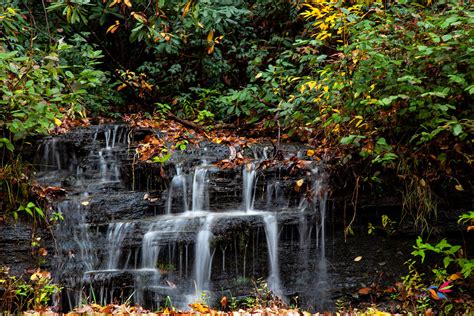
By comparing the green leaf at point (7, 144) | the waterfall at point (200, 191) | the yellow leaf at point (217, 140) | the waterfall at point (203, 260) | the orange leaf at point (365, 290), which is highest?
the yellow leaf at point (217, 140)

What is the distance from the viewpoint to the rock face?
16.7 ft

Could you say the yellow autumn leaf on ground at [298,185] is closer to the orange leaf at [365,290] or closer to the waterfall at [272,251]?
the waterfall at [272,251]

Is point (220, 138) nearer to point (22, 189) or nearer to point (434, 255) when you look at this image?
point (22, 189)

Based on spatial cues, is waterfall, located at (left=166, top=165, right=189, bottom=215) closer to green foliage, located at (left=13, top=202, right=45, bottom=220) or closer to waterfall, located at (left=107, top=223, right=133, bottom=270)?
waterfall, located at (left=107, top=223, right=133, bottom=270)

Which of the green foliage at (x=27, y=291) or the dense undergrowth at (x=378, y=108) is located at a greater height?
the dense undergrowth at (x=378, y=108)

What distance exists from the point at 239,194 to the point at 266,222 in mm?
751

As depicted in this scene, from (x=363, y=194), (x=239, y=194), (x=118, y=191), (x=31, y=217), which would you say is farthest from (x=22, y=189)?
(x=363, y=194)

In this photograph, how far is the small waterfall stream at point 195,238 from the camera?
5.12 metres

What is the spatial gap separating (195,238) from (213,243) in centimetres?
22

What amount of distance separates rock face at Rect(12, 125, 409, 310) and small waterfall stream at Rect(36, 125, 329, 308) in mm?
11

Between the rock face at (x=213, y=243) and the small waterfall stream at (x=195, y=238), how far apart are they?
0.4 inches

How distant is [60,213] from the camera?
5.66 metres

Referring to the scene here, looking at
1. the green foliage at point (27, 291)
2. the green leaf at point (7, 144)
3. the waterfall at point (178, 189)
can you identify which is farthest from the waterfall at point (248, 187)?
the green leaf at point (7, 144)

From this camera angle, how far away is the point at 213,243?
5.29 metres
